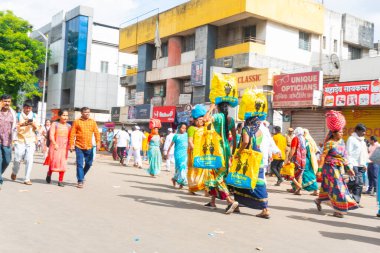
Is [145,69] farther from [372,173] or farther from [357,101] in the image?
[372,173]

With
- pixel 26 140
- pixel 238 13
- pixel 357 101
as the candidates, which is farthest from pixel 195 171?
pixel 238 13

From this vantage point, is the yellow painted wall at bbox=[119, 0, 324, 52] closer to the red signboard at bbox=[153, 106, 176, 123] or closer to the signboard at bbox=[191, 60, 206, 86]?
the signboard at bbox=[191, 60, 206, 86]

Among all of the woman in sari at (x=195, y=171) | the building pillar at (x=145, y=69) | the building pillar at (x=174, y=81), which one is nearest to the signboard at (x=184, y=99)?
the building pillar at (x=174, y=81)

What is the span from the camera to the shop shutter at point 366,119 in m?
19.6

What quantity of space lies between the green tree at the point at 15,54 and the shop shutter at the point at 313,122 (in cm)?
2547

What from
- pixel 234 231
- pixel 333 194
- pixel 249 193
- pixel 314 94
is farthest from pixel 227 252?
pixel 314 94

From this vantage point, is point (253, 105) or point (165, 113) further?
point (165, 113)

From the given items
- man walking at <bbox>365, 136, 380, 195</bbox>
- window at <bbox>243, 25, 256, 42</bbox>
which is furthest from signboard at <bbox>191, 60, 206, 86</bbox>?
man walking at <bbox>365, 136, 380, 195</bbox>

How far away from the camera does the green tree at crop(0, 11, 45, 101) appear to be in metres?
37.6

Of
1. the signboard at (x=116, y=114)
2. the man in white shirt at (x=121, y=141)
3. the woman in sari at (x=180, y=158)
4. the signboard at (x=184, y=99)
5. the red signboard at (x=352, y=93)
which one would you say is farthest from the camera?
the signboard at (x=116, y=114)

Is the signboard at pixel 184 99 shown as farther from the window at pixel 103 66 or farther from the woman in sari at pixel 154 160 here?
the window at pixel 103 66

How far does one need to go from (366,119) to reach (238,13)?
9.65 meters

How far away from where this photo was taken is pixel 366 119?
65.8 ft

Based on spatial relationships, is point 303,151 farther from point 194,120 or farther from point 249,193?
point 249,193
